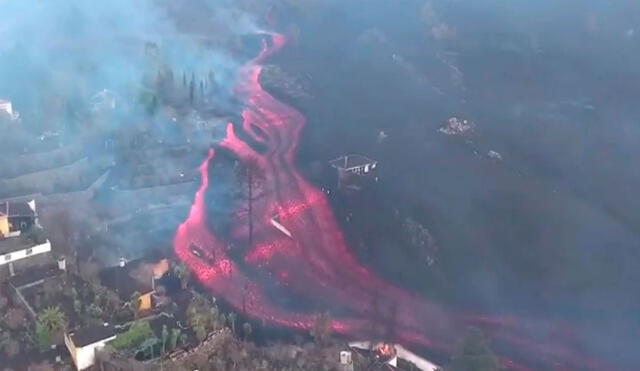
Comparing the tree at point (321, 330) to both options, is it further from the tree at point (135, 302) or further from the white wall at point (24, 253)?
the white wall at point (24, 253)

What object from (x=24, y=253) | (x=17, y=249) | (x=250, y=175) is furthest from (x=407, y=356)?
(x=250, y=175)

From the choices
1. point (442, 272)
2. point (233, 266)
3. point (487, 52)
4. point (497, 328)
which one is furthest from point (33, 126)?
point (487, 52)

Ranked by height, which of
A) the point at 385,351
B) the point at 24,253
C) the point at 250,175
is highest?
the point at 250,175

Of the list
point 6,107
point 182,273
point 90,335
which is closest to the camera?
point 90,335

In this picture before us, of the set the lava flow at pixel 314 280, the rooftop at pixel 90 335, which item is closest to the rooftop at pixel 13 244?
the rooftop at pixel 90 335

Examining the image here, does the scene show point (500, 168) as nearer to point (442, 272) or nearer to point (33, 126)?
point (442, 272)

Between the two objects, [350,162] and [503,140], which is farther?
[503,140]

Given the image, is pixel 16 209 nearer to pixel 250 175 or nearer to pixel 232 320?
pixel 232 320
